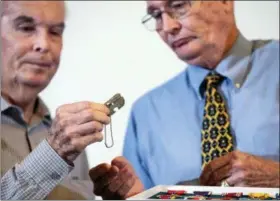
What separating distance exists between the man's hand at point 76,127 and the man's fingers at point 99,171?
0.48ft

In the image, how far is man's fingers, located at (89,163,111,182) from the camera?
97 cm

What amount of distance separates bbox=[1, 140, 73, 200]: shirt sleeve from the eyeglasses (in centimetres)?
39

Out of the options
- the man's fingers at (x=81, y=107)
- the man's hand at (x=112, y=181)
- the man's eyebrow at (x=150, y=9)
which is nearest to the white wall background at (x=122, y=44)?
the man's eyebrow at (x=150, y=9)

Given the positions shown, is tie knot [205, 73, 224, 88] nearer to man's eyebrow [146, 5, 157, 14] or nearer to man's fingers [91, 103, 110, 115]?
man's eyebrow [146, 5, 157, 14]

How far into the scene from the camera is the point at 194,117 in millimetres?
1092

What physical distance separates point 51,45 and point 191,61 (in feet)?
1.00

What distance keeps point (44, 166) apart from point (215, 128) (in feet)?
1.30

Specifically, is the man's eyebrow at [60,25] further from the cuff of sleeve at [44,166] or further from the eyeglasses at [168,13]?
the cuff of sleeve at [44,166]

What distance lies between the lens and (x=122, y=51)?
1.11 metres

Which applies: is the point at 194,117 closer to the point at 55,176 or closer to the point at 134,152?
the point at 134,152

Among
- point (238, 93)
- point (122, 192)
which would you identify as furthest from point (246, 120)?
point (122, 192)

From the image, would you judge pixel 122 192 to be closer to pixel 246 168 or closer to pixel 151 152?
pixel 151 152

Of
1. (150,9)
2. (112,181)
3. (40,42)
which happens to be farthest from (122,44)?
(112,181)

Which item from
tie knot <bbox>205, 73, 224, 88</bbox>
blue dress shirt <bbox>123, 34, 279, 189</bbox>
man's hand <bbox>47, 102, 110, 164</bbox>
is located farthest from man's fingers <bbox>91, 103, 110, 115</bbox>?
tie knot <bbox>205, 73, 224, 88</bbox>
